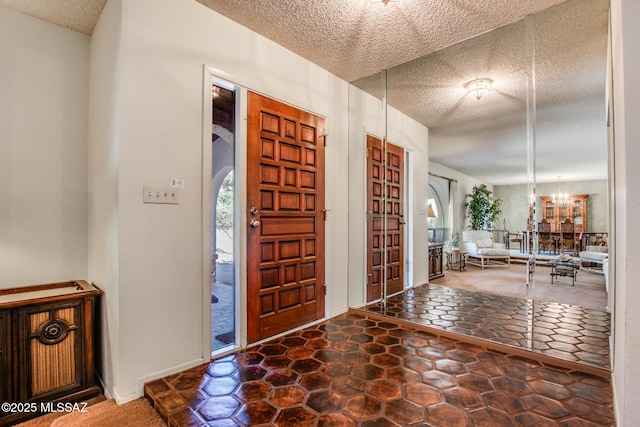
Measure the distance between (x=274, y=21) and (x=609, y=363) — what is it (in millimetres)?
3348

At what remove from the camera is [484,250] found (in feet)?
11.2

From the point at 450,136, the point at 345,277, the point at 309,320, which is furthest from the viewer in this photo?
the point at 450,136

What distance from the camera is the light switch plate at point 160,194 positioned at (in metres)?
1.81

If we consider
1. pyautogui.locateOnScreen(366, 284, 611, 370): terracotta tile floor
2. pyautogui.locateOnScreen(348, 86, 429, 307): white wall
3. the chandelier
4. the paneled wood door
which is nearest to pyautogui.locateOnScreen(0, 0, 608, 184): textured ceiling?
the chandelier

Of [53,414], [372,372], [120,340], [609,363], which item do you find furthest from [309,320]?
[609,363]

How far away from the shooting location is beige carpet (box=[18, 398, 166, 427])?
1.53 m

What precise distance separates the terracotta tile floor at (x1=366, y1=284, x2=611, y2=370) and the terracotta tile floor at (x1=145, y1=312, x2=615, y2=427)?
0.21 metres

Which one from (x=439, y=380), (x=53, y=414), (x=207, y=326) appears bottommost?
(x=53, y=414)

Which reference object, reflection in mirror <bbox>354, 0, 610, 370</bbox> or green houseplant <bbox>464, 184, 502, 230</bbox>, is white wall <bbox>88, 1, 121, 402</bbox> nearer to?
reflection in mirror <bbox>354, 0, 610, 370</bbox>

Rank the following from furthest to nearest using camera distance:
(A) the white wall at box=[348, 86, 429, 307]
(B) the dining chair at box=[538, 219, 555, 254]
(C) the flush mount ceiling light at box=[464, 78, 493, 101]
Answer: (A) the white wall at box=[348, 86, 429, 307]
(C) the flush mount ceiling light at box=[464, 78, 493, 101]
(B) the dining chair at box=[538, 219, 555, 254]

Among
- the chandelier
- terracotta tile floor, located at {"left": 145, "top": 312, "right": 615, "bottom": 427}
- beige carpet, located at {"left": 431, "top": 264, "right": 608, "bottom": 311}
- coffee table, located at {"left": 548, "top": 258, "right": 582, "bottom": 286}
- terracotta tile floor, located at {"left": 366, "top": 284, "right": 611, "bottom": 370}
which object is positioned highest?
the chandelier

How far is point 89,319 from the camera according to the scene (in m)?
1.88

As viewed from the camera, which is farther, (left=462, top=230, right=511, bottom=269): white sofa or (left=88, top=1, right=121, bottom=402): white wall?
(left=462, top=230, right=511, bottom=269): white sofa

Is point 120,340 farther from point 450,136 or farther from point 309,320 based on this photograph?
point 450,136
